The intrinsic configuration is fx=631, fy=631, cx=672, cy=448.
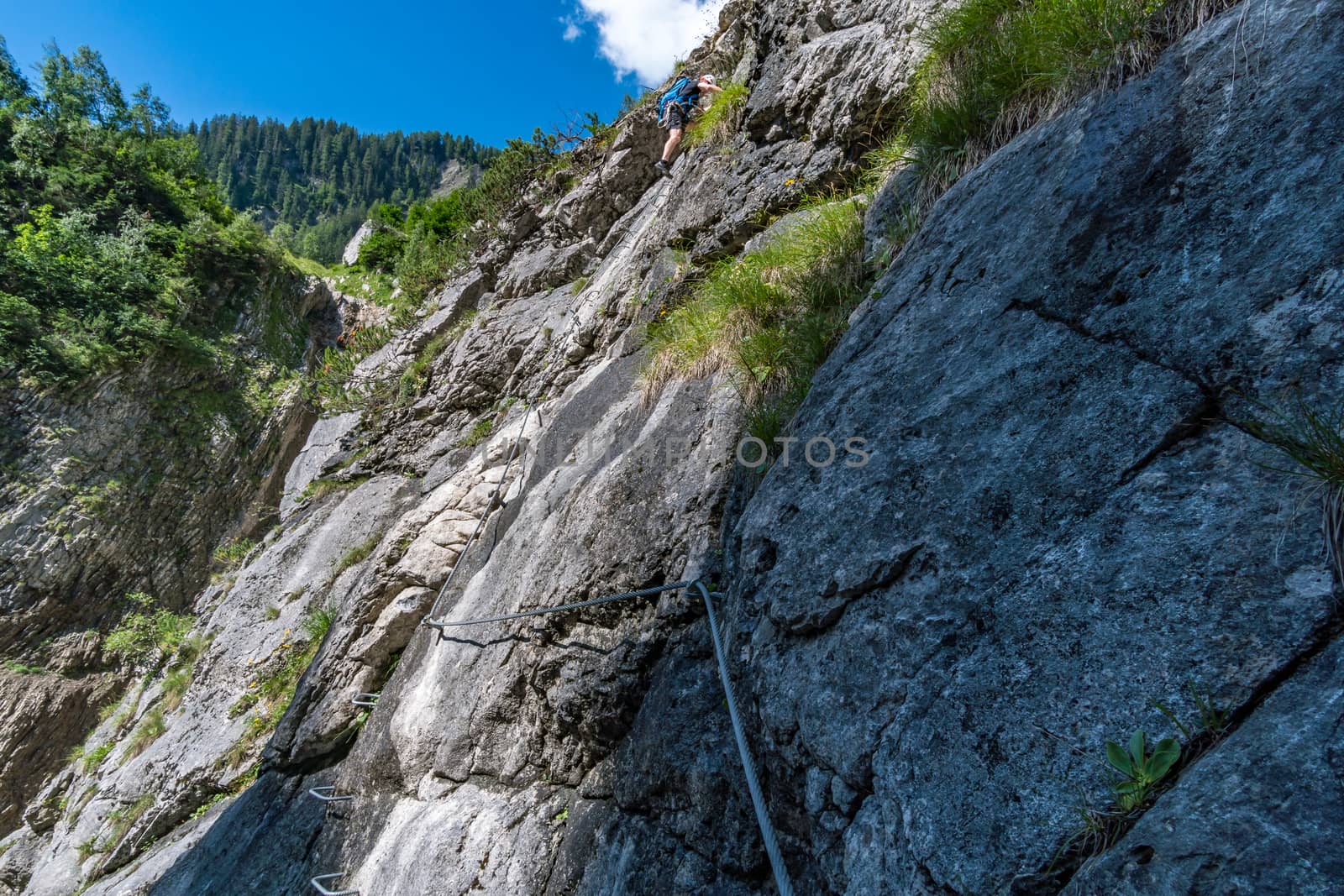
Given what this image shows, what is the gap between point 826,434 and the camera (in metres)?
2.71

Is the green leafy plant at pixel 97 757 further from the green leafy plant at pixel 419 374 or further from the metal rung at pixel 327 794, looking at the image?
the metal rung at pixel 327 794

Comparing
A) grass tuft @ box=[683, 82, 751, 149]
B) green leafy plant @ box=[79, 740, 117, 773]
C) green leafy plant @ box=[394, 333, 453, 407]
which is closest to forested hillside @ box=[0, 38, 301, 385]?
green leafy plant @ box=[394, 333, 453, 407]

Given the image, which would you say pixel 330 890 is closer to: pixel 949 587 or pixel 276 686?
pixel 276 686

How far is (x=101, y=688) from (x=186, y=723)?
5.71 meters

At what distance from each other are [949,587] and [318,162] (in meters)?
Result: 90.0

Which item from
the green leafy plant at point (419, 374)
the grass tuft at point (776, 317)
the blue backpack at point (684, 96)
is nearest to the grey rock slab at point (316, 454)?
the green leafy plant at point (419, 374)

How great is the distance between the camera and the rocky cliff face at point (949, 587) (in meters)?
1.33

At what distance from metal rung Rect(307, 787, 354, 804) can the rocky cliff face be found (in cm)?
7

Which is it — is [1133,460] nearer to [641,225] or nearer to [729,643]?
[729,643]

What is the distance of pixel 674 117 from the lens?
8.05 m

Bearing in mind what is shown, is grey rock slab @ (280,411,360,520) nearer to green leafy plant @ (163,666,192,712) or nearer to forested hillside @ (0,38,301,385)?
green leafy plant @ (163,666,192,712)

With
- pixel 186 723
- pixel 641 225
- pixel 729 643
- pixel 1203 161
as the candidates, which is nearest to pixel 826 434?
pixel 729 643

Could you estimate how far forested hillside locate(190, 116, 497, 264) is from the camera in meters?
64.9

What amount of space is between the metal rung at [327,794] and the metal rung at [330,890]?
506 millimetres
